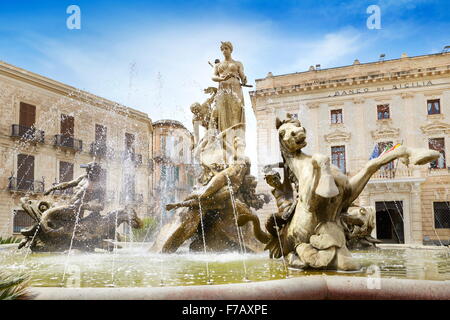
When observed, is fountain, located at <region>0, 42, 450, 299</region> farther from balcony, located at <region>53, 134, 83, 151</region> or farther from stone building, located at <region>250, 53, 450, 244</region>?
balcony, located at <region>53, 134, 83, 151</region>

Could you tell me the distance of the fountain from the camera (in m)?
2.30

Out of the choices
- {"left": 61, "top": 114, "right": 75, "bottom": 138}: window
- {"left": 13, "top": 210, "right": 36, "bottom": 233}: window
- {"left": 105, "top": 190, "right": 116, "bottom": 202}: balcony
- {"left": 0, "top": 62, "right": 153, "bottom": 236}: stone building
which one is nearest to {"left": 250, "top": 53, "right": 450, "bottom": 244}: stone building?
{"left": 0, "top": 62, "right": 153, "bottom": 236}: stone building

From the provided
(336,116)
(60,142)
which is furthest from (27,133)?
(336,116)

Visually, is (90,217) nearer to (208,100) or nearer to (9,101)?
(208,100)

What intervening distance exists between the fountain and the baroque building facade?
1484 cm

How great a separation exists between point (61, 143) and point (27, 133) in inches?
95.2

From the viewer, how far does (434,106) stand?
2680 centimetres

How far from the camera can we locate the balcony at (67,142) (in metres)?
25.8

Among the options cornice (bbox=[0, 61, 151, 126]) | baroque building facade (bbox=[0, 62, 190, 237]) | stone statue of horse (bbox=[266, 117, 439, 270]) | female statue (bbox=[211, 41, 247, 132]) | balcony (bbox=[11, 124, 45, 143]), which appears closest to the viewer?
stone statue of horse (bbox=[266, 117, 439, 270])

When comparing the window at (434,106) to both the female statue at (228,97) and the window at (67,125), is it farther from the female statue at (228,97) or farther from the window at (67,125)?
the window at (67,125)

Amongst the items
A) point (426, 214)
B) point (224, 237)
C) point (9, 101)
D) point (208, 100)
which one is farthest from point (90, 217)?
point (426, 214)

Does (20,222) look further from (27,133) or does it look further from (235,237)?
(235,237)

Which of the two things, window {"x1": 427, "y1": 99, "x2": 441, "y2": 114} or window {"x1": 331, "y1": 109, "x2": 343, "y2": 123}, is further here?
window {"x1": 331, "y1": 109, "x2": 343, "y2": 123}

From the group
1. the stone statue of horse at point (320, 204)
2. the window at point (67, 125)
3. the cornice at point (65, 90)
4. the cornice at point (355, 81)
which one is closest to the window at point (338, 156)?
the cornice at point (355, 81)
